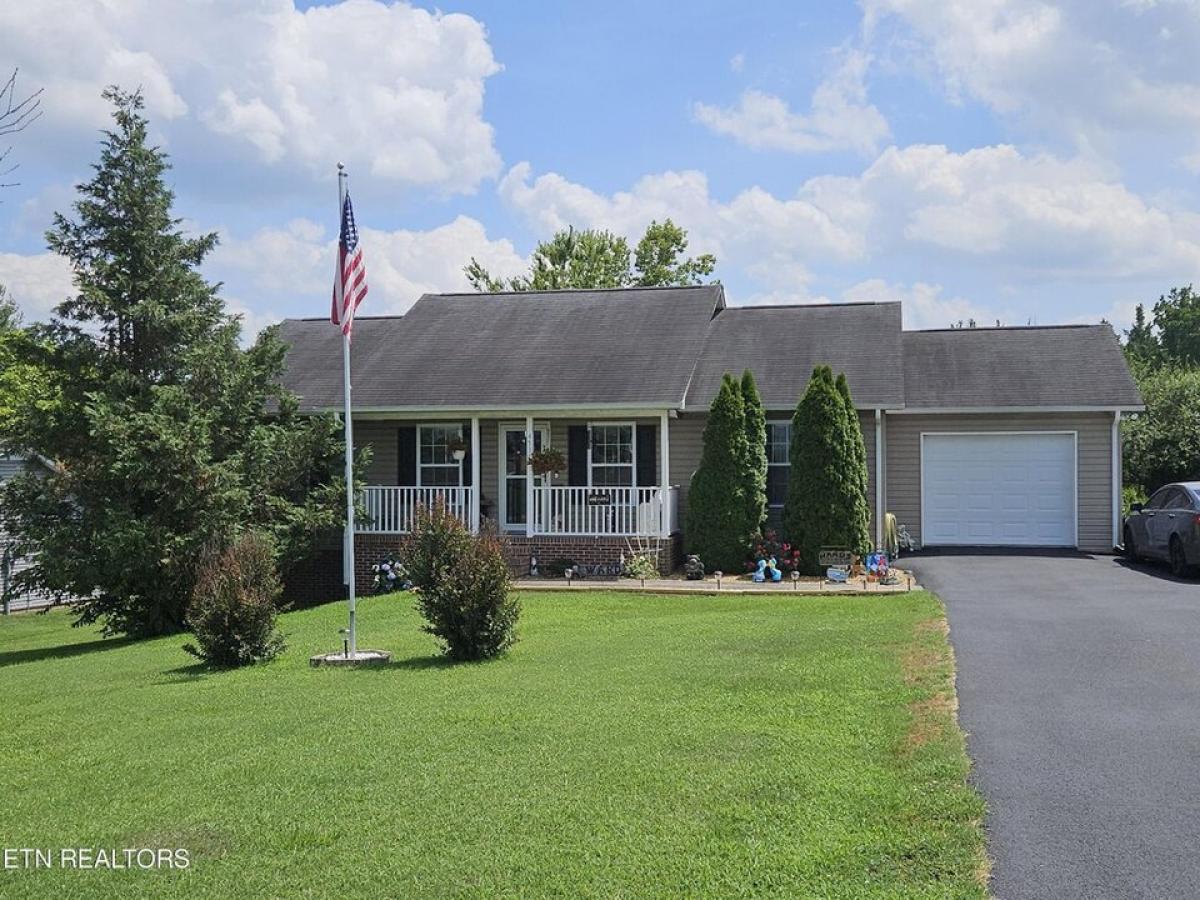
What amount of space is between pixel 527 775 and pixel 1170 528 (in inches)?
516

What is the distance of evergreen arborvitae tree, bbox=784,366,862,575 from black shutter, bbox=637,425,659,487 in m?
2.81

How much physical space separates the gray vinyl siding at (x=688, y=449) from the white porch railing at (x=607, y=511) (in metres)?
0.74

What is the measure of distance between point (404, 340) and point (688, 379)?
622cm

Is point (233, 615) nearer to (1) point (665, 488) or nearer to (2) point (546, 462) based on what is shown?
(2) point (546, 462)

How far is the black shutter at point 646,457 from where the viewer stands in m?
19.6

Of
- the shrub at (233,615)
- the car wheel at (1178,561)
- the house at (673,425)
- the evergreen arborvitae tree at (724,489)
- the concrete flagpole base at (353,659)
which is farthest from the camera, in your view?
the house at (673,425)

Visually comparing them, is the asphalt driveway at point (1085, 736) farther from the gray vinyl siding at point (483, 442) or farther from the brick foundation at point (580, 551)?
the gray vinyl siding at point (483, 442)

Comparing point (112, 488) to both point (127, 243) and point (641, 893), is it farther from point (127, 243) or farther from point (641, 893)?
point (641, 893)

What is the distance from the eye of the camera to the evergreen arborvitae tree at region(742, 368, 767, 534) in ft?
58.9

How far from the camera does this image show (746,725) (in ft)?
23.8

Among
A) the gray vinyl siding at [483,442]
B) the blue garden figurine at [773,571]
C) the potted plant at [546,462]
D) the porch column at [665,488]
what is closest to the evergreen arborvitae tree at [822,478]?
the blue garden figurine at [773,571]

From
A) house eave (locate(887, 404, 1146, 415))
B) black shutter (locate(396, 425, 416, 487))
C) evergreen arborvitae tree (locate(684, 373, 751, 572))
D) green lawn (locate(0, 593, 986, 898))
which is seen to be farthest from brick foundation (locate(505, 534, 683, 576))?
green lawn (locate(0, 593, 986, 898))

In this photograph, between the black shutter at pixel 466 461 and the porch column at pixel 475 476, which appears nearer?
the porch column at pixel 475 476

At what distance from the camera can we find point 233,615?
11.4 metres
